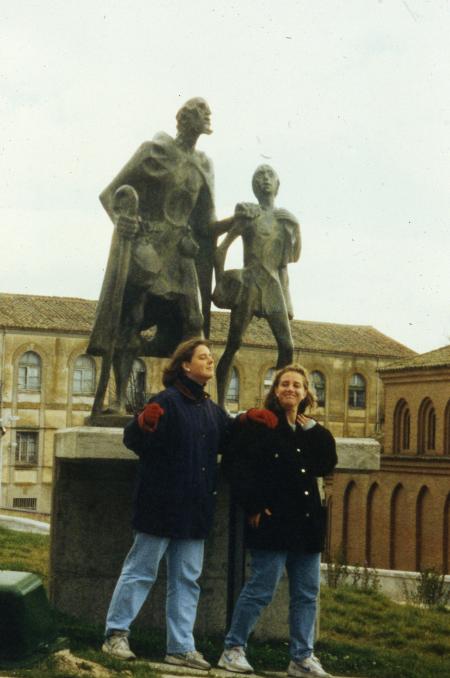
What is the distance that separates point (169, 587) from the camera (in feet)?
25.1

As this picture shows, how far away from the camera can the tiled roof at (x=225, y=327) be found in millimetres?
65125

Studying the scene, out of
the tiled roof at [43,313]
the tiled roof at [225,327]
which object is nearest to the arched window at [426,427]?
the tiled roof at [225,327]

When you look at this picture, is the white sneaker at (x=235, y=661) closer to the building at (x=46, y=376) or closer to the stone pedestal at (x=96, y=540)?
the stone pedestal at (x=96, y=540)

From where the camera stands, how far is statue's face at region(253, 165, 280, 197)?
10086mm

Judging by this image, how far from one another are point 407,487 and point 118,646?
54.5 m

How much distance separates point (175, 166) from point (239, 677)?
13.0 ft

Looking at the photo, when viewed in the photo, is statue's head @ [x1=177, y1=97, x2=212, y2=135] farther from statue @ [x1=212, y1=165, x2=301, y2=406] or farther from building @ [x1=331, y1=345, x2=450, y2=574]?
building @ [x1=331, y1=345, x2=450, y2=574]

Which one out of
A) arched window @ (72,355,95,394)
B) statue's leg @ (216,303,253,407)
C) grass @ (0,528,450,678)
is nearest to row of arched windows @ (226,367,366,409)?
arched window @ (72,355,95,394)

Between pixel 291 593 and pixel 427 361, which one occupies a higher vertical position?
pixel 427 361

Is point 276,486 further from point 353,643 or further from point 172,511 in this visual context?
point 353,643

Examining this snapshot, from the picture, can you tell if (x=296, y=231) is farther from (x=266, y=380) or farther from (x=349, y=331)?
(x=349, y=331)

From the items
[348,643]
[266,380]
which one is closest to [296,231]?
[348,643]

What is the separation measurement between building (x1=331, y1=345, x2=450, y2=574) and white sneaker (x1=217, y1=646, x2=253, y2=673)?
5068 centimetres

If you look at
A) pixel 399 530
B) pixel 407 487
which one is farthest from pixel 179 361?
pixel 407 487
